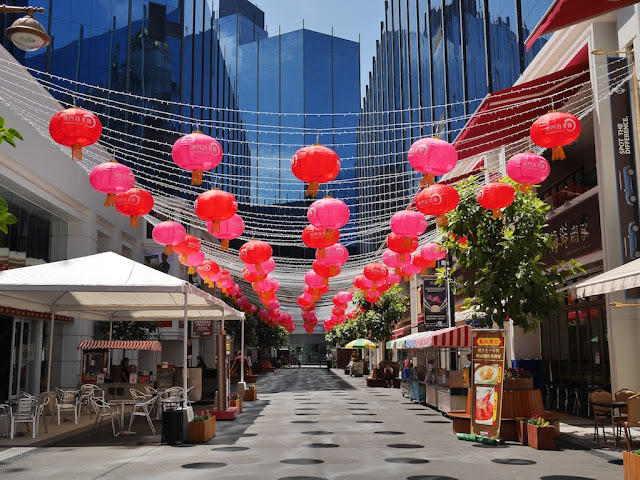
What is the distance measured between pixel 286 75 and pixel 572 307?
72.7 meters

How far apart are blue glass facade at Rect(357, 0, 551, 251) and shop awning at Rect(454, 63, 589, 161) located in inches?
30.5

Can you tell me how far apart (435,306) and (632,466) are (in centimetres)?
2163

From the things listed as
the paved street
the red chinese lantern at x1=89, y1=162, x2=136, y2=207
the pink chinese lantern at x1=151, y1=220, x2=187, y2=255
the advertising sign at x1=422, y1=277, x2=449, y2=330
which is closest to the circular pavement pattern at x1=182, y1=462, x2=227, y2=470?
the paved street

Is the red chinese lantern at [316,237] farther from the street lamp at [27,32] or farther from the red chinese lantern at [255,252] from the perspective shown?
the street lamp at [27,32]

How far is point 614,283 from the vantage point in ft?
37.6

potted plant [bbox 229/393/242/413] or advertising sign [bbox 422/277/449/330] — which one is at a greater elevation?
advertising sign [bbox 422/277/449/330]

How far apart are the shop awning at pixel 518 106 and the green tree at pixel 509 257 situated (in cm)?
191

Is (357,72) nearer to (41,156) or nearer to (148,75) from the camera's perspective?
(148,75)

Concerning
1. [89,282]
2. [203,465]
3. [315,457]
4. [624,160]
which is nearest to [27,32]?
[89,282]

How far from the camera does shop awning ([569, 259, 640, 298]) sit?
429 inches

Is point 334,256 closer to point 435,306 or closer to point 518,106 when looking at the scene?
point 518,106

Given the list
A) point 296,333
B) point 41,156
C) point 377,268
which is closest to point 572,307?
point 377,268

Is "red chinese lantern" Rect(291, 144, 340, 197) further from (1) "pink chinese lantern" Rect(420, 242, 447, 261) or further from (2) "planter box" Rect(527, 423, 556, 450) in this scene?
(1) "pink chinese lantern" Rect(420, 242, 447, 261)

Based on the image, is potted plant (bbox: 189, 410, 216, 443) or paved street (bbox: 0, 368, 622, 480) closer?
paved street (bbox: 0, 368, 622, 480)
